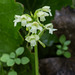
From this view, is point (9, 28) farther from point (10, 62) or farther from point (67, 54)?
point (67, 54)

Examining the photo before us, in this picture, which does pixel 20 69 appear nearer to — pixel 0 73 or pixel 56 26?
pixel 0 73

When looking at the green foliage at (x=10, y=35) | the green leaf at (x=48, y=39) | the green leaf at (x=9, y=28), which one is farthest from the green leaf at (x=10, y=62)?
the green leaf at (x=48, y=39)

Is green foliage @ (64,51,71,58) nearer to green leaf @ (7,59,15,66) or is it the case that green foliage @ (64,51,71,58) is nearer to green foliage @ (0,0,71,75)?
green foliage @ (0,0,71,75)

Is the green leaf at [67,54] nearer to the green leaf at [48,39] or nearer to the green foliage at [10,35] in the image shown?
the green foliage at [10,35]

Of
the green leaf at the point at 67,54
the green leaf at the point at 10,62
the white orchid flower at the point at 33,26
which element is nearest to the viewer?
the white orchid flower at the point at 33,26

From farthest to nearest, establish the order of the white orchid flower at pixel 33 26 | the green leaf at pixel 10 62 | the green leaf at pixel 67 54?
the green leaf at pixel 67 54, the green leaf at pixel 10 62, the white orchid flower at pixel 33 26

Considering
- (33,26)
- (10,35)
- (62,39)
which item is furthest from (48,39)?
(33,26)

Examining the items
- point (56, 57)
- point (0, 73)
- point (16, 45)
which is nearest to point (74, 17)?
point (56, 57)

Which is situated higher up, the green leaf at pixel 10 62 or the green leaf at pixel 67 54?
the green leaf at pixel 10 62

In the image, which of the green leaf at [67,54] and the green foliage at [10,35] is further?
the green leaf at [67,54]
